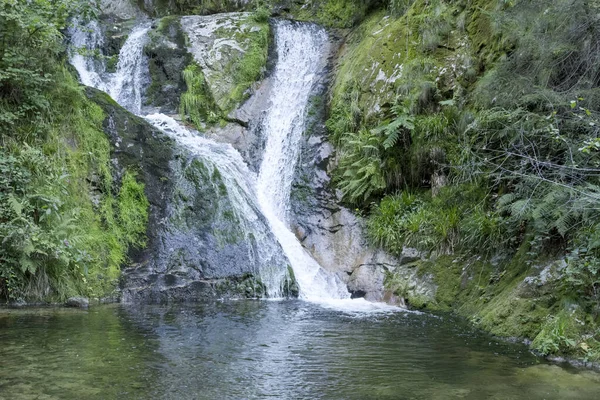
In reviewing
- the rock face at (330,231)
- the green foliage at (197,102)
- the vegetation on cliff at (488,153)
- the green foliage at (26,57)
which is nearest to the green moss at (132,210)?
the green foliage at (26,57)

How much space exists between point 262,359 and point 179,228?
17.7ft

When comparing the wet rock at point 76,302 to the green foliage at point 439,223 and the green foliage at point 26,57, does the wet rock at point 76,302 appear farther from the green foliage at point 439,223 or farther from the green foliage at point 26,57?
the green foliage at point 439,223

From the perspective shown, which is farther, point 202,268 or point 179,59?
point 179,59

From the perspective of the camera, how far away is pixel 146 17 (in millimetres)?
21156

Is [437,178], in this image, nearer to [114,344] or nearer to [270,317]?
[270,317]

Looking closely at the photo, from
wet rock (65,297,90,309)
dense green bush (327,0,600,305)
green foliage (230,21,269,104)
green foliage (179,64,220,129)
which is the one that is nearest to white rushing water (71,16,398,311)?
green foliage (230,21,269,104)

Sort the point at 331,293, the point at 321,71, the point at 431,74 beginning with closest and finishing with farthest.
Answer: the point at 331,293
the point at 431,74
the point at 321,71

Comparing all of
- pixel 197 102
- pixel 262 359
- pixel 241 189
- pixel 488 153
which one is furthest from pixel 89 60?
pixel 262 359

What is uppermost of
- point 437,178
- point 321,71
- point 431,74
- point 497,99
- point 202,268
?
point 321,71

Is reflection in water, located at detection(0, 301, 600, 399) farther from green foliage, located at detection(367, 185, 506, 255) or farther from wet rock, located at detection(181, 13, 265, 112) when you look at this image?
wet rock, located at detection(181, 13, 265, 112)

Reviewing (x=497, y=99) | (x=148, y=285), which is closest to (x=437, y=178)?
(x=497, y=99)

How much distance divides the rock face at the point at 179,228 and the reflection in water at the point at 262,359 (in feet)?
5.12

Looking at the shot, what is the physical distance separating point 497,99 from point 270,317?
5.28m

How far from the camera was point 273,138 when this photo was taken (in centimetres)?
1430
